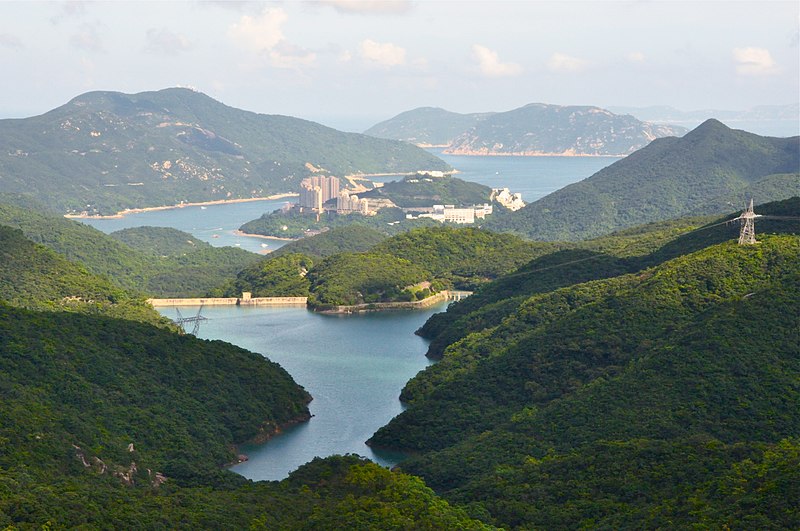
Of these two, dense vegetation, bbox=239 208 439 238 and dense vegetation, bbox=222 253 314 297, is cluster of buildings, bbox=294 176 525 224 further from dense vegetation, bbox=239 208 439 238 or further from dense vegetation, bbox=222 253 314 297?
dense vegetation, bbox=222 253 314 297

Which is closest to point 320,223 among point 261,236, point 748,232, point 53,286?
point 261,236

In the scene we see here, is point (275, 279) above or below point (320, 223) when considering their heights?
below

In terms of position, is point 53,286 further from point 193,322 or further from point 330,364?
point 330,364

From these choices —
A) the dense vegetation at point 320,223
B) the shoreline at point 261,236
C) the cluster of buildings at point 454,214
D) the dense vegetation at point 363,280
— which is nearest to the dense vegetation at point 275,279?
the dense vegetation at point 363,280

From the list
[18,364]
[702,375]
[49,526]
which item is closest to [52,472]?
[49,526]

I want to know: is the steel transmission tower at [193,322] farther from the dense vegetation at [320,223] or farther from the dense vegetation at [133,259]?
the dense vegetation at [320,223]
